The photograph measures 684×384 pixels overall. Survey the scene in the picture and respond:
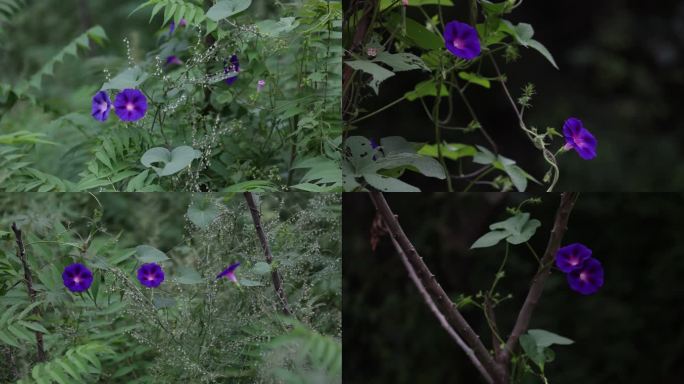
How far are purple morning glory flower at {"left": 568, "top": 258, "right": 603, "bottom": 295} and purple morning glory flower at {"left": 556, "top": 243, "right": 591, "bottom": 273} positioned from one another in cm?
1

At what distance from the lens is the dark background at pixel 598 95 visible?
158 inches

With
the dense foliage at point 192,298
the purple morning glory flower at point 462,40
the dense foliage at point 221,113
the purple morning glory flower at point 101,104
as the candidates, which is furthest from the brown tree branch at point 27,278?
the purple morning glory flower at point 462,40

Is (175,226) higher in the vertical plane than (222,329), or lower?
lower

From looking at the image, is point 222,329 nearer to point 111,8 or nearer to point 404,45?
point 404,45

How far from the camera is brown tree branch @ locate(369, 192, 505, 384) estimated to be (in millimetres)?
1727

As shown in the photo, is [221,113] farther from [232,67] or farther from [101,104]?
[101,104]

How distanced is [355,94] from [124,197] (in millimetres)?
807

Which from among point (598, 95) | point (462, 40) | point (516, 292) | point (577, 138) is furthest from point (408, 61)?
point (598, 95)

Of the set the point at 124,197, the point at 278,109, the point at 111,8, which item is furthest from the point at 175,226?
the point at 111,8

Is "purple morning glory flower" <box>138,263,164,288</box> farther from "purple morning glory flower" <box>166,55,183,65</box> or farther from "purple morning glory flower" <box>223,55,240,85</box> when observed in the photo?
"purple morning glory flower" <box>166,55,183,65</box>

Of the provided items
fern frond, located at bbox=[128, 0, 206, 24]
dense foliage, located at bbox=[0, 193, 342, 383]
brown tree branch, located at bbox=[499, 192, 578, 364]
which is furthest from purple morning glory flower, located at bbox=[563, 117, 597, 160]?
fern frond, located at bbox=[128, 0, 206, 24]

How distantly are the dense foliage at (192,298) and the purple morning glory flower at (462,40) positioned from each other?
1.27ft

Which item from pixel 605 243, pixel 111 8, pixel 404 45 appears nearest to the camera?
pixel 404 45

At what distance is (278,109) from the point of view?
1.91m
